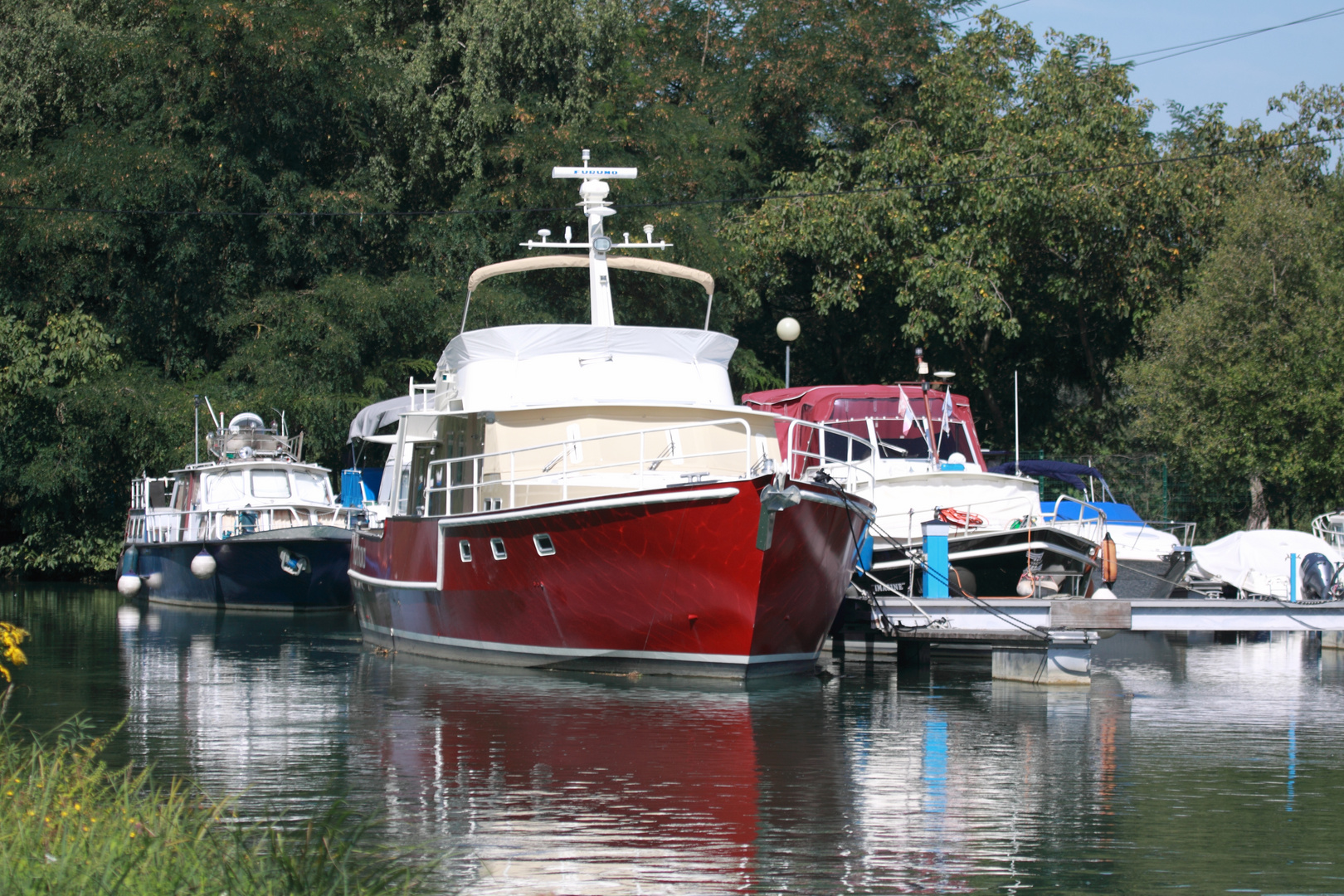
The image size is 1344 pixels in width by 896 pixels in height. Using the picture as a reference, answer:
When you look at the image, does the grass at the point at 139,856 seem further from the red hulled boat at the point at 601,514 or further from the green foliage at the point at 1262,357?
the green foliage at the point at 1262,357

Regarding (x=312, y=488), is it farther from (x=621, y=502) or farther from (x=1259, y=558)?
(x=1259, y=558)

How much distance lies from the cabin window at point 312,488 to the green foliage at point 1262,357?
16.2 metres

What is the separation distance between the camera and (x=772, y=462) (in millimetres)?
14008

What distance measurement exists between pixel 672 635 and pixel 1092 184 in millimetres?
19354

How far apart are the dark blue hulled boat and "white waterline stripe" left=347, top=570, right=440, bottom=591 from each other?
501 centimetres

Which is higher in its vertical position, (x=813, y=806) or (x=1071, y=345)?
(x=1071, y=345)

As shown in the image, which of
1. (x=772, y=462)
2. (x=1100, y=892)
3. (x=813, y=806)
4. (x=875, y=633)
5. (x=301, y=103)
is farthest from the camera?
(x=301, y=103)

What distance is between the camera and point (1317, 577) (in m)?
18.1

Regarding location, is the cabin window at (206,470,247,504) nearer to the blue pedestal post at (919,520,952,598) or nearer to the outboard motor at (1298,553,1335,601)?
the blue pedestal post at (919,520,952,598)

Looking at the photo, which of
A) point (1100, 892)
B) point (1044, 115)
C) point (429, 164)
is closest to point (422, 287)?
point (429, 164)

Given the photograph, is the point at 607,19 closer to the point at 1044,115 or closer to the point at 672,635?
the point at 1044,115

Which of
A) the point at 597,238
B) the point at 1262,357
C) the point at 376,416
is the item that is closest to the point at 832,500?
the point at 597,238

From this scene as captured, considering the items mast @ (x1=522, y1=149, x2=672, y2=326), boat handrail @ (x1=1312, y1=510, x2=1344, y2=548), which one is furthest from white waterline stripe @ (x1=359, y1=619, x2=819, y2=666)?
boat handrail @ (x1=1312, y1=510, x2=1344, y2=548)

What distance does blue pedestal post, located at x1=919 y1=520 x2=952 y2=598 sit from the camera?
653 inches
